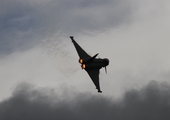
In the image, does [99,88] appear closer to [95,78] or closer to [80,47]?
[95,78]

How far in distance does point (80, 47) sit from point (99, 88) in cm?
1382

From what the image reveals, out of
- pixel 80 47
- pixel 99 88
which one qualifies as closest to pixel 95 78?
pixel 99 88

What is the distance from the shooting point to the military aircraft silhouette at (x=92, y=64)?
9906 cm

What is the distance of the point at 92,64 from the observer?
10038 cm

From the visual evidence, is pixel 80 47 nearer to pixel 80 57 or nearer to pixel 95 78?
pixel 80 57

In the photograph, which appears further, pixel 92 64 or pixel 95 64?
pixel 95 64

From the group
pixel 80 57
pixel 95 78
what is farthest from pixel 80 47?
pixel 95 78

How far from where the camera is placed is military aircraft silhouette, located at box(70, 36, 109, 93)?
99.1 metres

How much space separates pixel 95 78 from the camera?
10038 cm

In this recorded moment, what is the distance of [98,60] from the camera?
10256 cm

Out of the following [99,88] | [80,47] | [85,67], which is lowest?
[99,88]

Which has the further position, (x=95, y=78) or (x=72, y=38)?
(x=72, y=38)

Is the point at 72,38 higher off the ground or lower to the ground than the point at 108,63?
higher

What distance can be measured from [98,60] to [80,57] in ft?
19.3
